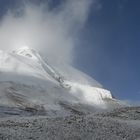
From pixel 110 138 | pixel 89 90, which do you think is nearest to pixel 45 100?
pixel 89 90

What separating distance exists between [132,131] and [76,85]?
14807cm

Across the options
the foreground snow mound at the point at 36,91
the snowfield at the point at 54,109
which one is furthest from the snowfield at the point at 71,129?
the foreground snow mound at the point at 36,91

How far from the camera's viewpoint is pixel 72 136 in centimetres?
1608

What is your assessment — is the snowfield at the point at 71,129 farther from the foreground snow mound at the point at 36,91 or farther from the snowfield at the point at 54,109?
the foreground snow mound at the point at 36,91

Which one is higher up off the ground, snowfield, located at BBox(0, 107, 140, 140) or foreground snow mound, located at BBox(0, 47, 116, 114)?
foreground snow mound, located at BBox(0, 47, 116, 114)

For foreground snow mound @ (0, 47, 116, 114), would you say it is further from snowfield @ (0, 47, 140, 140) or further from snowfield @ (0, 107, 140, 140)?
snowfield @ (0, 107, 140, 140)

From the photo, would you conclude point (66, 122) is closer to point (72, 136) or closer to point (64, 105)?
point (72, 136)

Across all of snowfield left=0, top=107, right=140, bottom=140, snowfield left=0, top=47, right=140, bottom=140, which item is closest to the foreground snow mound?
snowfield left=0, top=47, right=140, bottom=140

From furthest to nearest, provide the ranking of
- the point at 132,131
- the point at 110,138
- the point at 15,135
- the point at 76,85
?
the point at 76,85
the point at 132,131
the point at 110,138
the point at 15,135

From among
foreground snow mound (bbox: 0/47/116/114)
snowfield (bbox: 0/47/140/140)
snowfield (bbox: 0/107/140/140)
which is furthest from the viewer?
foreground snow mound (bbox: 0/47/116/114)

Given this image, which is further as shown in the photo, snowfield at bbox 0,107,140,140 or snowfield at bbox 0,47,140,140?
snowfield at bbox 0,47,140,140

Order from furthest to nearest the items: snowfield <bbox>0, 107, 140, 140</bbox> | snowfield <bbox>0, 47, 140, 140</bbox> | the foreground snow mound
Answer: the foreground snow mound, snowfield <bbox>0, 47, 140, 140</bbox>, snowfield <bbox>0, 107, 140, 140</bbox>

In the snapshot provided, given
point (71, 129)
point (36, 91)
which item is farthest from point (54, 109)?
point (71, 129)

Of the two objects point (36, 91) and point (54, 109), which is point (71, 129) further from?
point (36, 91)
